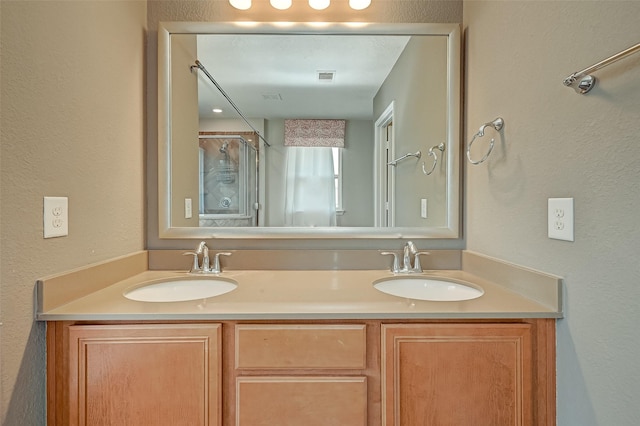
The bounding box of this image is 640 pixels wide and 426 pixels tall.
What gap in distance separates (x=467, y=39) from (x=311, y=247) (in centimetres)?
114

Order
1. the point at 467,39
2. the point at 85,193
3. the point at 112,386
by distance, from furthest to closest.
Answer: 1. the point at 467,39
2. the point at 85,193
3. the point at 112,386

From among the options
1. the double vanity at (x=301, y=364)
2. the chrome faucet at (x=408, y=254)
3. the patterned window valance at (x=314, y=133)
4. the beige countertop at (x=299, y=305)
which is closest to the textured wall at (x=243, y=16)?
the chrome faucet at (x=408, y=254)

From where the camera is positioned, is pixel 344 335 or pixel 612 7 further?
pixel 344 335

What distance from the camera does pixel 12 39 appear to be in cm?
82

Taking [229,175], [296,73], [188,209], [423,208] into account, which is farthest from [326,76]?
[188,209]

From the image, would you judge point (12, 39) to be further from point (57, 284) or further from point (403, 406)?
point (403, 406)

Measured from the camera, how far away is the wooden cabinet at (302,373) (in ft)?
3.07

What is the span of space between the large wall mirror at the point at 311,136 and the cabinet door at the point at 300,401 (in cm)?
68

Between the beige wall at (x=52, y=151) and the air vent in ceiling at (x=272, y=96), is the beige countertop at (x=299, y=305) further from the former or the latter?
the air vent in ceiling at (x=272, y=96)

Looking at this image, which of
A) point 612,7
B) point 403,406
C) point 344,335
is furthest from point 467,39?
point 403,406

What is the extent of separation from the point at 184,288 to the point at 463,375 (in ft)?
3.49

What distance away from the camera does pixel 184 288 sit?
54.4 inches

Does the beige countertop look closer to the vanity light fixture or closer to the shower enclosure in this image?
the shower enclosure

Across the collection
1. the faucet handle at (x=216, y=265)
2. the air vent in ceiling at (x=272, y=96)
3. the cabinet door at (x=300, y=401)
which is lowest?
the cabinet door at (x=300, y=401)
